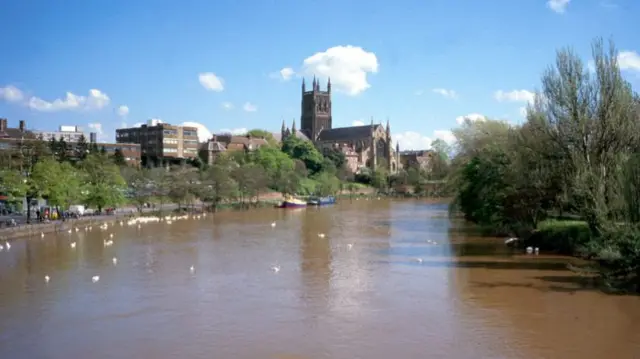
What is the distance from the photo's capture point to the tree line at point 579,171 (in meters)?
20.8

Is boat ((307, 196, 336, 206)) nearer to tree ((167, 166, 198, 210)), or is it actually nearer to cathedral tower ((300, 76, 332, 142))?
tree ((167, 166, 198, 210))

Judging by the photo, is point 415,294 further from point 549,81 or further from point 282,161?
point 282,161

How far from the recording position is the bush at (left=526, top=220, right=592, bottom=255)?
28016 mm

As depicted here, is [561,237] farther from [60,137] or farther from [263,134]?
[263,134]

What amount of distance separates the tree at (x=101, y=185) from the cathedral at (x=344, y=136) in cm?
7626

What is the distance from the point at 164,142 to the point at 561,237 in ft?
286

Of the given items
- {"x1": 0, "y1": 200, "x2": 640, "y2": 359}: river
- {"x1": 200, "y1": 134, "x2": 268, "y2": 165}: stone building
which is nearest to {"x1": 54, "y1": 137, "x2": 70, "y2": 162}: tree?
{"x1": 200, "y1": 134, "x2": 268, "y2": 165}: stone building

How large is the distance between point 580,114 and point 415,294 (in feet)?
37.2

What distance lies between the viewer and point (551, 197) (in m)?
31.4

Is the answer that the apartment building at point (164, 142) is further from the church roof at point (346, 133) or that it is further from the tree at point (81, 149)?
the church roof at point (346, 133)

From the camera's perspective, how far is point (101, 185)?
53281 millimetres

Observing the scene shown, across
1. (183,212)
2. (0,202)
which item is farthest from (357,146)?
(0,202)

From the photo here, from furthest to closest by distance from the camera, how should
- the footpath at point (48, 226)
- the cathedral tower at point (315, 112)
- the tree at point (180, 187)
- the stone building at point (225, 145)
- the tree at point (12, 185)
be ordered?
the cathedral tower at point (315, 112), the stone building at point (225, 145), the tree at point (180, 187), the tree at point (12, 185), the footpath at point (48, 226)

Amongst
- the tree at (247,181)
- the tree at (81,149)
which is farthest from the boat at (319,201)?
the tree at (81,149)
